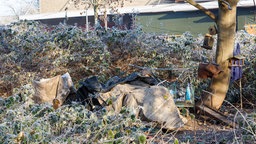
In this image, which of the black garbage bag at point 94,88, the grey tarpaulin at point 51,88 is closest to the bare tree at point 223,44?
the black garbage bag at point 94,88

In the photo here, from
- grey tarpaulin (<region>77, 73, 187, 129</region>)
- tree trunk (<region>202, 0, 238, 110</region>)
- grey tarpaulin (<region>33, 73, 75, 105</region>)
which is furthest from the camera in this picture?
grey tarpaulin (<region>33, 73, 75, 105</region>)

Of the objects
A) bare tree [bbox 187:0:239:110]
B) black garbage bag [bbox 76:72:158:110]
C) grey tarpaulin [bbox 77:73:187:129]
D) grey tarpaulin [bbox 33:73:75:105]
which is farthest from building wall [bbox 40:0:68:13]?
bare tree [bbox 187:0:239:110]

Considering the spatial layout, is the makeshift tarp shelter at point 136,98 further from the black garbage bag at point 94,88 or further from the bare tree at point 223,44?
the bare tree at point 223,44

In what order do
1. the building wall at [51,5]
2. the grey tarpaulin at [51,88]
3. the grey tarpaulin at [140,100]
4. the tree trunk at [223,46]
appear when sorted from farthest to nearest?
the building wall at [51,5]
the grey tarpaulin at [51,88]
the tree trunk at [223,46]
the grey tarpaulin at [140,100]

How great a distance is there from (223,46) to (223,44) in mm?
31

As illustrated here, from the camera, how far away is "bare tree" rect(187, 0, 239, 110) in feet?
20.2

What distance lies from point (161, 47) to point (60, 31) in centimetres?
240

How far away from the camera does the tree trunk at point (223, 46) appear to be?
6.14m

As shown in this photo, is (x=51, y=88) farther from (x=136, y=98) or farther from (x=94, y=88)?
(x=136, y=98)

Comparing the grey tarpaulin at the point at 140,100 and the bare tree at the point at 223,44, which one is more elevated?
the bare tree at the point at 223,44

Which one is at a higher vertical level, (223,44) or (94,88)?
(223,44)

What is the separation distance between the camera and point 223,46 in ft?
20.5

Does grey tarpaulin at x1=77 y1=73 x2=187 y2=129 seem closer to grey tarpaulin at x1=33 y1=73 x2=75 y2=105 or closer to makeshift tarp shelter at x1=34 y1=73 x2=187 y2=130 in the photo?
makeshift tarp shelter at x1=34 y1=73 x2=187 y2=130

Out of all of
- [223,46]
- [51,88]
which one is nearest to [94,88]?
[51,88]
